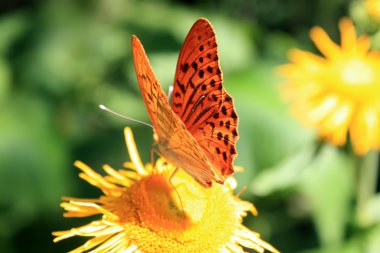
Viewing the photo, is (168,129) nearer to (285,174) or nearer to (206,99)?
(206,99)

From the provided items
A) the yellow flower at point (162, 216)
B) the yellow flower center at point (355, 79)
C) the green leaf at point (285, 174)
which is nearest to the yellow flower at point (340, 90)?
the yellow flower center at point (355, 79)

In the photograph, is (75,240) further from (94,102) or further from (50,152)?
(94,102)

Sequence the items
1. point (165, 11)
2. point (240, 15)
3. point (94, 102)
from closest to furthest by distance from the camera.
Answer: point (94, 102) → point (165, 11) → point (240, 15)

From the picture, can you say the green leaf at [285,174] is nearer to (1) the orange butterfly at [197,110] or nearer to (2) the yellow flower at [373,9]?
(2) the yellow flower at [373,9]

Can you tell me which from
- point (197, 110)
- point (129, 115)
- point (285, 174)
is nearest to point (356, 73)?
point (285, 174)

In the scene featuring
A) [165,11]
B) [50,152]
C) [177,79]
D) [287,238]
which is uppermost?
[165,11]

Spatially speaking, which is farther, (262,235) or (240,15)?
(240,15)

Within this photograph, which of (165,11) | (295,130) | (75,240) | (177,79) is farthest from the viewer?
(165,11)

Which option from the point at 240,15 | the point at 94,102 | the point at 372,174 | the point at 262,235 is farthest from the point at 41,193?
the point at 240,15
